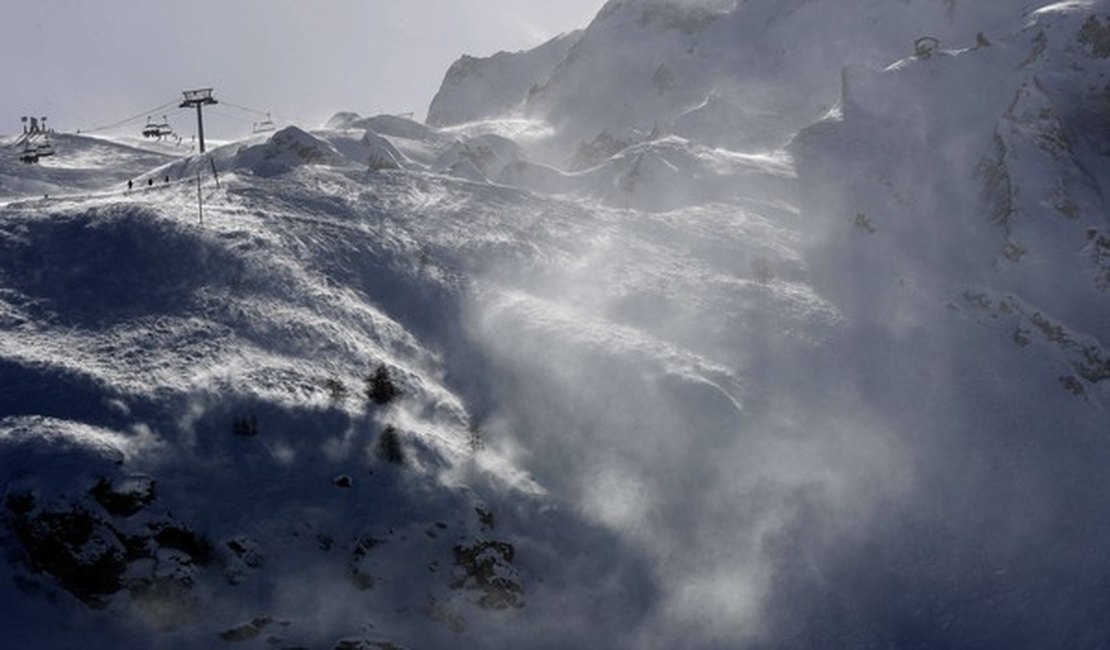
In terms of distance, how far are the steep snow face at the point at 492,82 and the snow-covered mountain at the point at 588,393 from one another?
5194 cm

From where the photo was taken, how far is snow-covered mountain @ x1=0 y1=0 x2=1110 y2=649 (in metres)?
34.8

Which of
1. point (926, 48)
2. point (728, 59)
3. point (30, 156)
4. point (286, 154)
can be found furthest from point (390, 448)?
point (728, 59)

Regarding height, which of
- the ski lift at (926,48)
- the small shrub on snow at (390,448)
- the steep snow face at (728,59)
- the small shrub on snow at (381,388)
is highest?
the steep snow face at (728,59)

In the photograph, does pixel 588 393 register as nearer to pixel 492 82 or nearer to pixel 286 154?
pixel 286 154

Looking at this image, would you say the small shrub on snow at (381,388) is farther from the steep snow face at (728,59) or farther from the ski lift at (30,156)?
the steep snow face at (728,59)

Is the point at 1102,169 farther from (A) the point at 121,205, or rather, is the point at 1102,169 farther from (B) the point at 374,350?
(A) the point at 121,205

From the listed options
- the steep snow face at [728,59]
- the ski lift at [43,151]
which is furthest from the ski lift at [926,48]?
the ski lift at [43,151]

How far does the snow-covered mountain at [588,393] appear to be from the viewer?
3484cm

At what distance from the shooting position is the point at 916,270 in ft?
191

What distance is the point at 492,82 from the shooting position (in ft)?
419

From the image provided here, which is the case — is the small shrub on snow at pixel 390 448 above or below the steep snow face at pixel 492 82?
below

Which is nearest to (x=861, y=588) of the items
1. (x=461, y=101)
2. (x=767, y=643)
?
(x=767, y=643)

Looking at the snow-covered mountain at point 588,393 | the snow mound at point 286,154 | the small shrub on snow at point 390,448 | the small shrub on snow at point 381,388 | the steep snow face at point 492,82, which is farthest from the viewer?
the steep snow face at point 492,82

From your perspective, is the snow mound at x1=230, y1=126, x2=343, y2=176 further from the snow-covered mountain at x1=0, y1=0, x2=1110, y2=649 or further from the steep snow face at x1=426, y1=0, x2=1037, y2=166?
the steep snow face at x1=426, y1=0, x2=1037, y2=166
